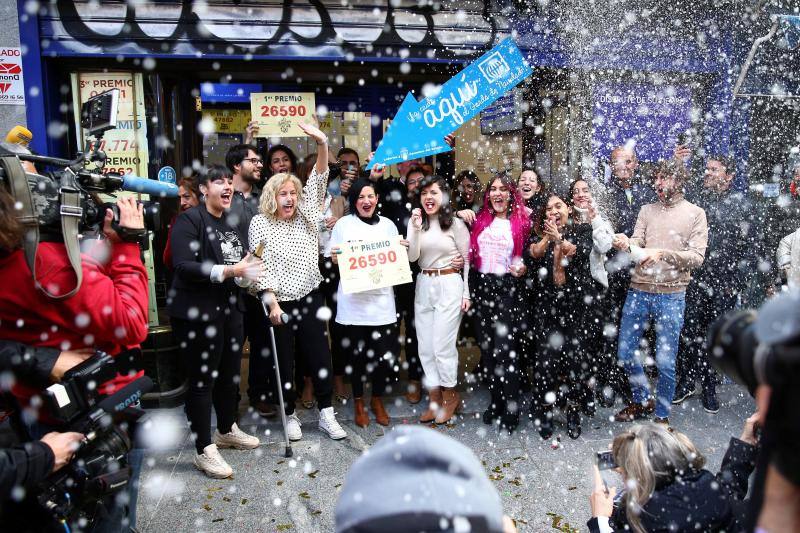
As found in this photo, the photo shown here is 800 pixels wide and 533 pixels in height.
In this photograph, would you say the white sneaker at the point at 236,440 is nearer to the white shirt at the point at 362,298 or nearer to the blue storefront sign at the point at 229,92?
the white shirt at the point at 362,298

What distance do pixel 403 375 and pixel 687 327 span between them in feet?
9.22

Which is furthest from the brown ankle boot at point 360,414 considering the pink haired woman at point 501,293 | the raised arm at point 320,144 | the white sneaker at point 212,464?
the raised arm at point 320,144

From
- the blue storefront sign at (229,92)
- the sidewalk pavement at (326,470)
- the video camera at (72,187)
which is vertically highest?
the blue storefront sign at (229,92)

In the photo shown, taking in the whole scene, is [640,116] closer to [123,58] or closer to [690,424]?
[690,424]

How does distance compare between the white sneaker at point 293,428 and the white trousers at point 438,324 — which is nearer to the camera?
the white sneaker at point 293,428

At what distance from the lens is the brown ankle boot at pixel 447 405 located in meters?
5.32

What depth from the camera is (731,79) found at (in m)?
7.17

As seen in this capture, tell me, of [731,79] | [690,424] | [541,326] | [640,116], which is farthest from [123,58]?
[731,79]

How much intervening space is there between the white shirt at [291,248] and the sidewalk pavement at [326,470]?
1.24 metres

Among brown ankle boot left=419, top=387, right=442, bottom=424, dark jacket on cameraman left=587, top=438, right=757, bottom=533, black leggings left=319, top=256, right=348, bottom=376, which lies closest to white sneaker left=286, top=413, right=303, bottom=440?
black leggings left=319, top=256, right=348, bottom=376

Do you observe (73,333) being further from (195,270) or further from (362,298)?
(362,298)

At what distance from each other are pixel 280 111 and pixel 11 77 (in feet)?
8.03

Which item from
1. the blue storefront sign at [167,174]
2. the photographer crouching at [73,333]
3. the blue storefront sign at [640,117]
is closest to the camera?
the photographer crouching at [73,333]

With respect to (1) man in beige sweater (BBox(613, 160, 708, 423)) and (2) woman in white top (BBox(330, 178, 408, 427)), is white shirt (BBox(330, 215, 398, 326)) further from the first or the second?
(1) man in beige sweater (BBox(613, 160, 708, 423))
